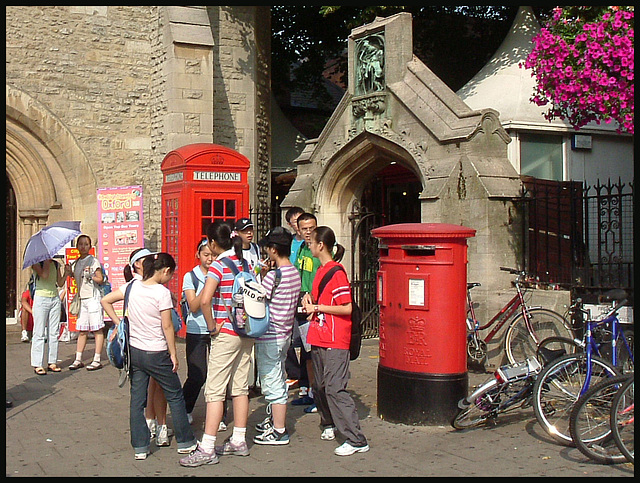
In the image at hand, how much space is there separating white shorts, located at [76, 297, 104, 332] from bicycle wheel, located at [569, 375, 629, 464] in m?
6.29

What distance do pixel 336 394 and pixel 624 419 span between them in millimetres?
2000

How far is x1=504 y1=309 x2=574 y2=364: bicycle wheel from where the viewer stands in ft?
26.9

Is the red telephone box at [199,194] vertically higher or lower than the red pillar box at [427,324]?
higher

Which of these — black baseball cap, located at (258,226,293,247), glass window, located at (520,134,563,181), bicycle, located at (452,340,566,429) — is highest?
glass window, located at (520,134,563,181)

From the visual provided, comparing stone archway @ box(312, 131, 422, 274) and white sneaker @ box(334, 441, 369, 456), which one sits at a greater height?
stone archway @ box(312, 131, 422, 274)

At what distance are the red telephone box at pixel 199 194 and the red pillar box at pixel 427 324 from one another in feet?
15.3

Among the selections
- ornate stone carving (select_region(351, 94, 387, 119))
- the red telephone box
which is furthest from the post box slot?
the red telephone box

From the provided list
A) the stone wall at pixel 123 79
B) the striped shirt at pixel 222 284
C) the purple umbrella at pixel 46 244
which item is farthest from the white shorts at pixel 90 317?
the stone wall at pixel 123 79

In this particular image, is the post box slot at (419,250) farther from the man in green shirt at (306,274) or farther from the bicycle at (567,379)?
the bicycle at (567,379)

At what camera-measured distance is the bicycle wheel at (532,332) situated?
8203 millimetres

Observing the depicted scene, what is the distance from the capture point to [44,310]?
913cm

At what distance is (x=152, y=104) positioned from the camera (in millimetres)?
14984

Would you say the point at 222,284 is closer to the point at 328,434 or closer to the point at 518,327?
the point at 328,434

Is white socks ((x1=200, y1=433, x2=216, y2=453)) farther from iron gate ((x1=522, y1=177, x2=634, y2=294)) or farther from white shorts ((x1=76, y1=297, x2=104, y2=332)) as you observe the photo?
white shorts ((x1=76, y1=297, x2=104, y2=332))
